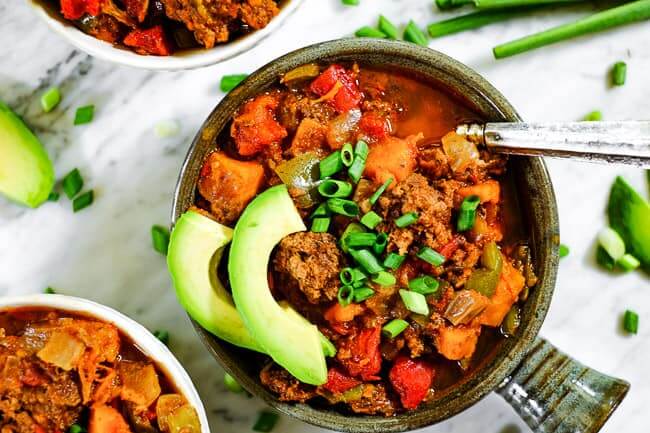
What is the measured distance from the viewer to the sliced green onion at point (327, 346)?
2.67 meters

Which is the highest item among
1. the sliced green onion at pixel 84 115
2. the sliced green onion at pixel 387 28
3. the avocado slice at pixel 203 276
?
the sliced green onion at pixel 387 28

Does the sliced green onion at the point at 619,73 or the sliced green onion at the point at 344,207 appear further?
the sliced green onion at the point at 619,73

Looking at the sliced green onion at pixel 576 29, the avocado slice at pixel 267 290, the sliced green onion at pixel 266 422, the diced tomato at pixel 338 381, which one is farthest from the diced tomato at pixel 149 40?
the sliced green onion at pixel 266 422

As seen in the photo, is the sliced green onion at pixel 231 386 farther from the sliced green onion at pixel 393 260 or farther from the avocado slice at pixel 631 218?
the avocado slice at pixel 631 218

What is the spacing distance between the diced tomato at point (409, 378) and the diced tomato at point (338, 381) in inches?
5.2

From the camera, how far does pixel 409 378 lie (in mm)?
2754

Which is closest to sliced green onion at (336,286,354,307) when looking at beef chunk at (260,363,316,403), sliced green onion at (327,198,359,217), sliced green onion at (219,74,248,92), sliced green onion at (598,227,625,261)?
sliced green onion at (327,198,359,217)

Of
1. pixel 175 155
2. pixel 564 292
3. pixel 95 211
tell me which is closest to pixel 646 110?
pixel 564 292

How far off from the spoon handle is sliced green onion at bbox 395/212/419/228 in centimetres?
38

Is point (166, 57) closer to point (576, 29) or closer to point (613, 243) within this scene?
point (576, 29)

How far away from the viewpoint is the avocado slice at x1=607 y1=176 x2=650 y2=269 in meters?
3.37

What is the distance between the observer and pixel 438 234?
8.67 feet

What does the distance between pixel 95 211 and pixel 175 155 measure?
0.40 meters

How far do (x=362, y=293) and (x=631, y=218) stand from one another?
1380mm
